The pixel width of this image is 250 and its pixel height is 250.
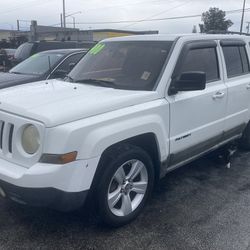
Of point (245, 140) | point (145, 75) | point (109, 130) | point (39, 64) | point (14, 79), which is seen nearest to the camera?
point (109, 130)

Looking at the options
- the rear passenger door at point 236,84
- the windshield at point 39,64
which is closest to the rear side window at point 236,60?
the rear passenger door at point 236,84

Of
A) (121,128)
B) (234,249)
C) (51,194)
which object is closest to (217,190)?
(234,249)

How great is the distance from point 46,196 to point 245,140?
3.82 metres

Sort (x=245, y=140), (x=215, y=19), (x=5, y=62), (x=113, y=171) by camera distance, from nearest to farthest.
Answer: (x=113, y=171) → (x=245, y=140) → (x=5, y=62) → (x=215, y=19)

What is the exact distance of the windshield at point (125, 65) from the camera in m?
3.92

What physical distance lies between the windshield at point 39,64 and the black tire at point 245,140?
400 cm

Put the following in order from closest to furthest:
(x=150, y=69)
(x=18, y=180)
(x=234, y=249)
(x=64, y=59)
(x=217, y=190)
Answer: (x=18, y=180), (x=234, y=249), (x=150, y=69), (x=217, y=190), (x=64, y=59)

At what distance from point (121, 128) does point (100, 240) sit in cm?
104

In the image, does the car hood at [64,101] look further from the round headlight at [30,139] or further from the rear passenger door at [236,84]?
the rear passenger door at [236,84]

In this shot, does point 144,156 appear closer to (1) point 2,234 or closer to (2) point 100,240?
(2) point 100,240

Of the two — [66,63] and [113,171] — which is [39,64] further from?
[113,171]

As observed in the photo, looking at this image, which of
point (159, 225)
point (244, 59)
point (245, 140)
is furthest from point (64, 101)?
point (245, 140)

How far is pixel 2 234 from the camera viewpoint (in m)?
3.37

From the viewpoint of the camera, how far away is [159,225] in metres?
3.60
